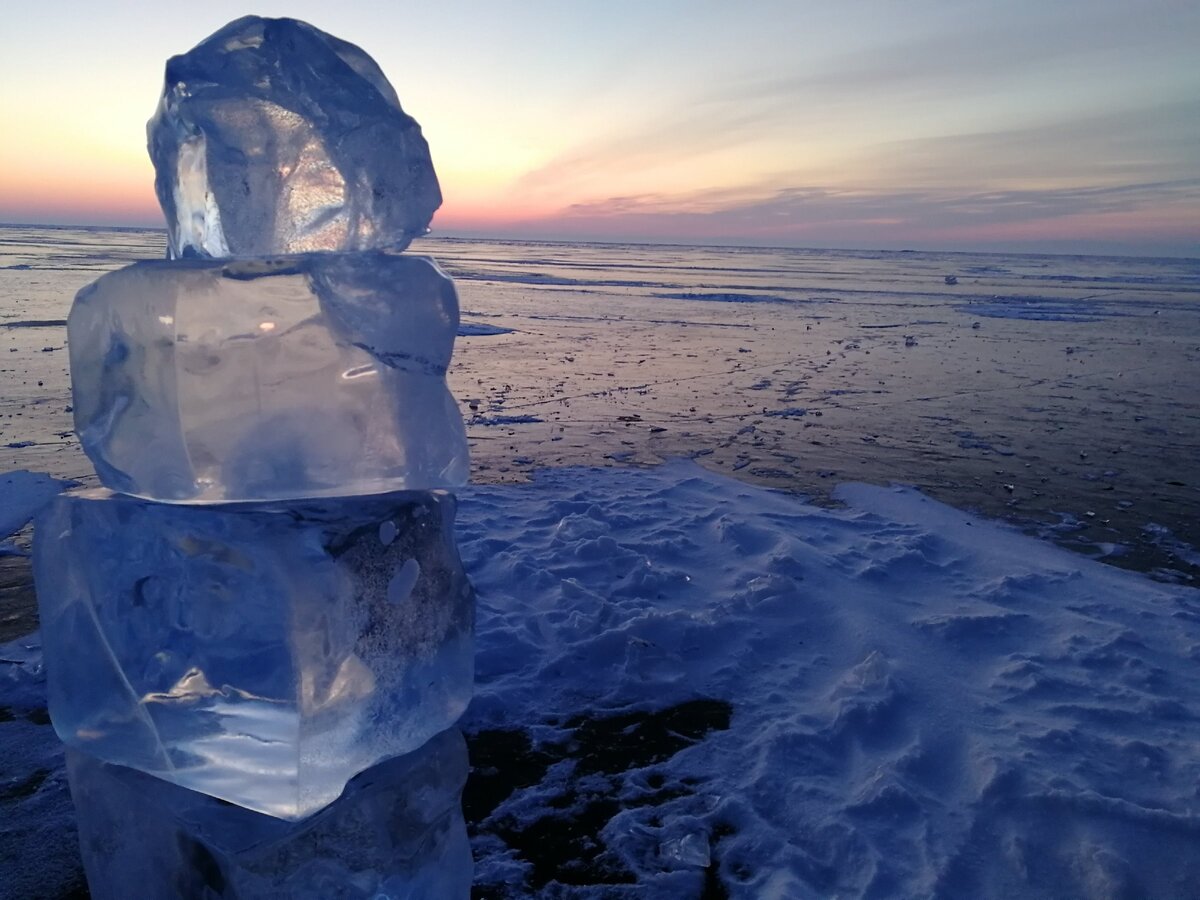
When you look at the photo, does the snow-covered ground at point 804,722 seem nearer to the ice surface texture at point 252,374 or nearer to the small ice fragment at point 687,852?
the small ice fragment at point 687,852

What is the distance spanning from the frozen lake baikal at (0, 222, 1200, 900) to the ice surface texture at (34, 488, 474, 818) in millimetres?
864

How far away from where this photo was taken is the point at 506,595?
3965 mm

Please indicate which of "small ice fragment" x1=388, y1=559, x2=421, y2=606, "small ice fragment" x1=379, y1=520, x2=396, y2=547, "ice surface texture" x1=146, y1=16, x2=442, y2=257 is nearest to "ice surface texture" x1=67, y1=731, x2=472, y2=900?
"small ice fragment" x1=388, y1=559, x2=421, y2=606

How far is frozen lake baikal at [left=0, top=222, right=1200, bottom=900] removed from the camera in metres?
2.31

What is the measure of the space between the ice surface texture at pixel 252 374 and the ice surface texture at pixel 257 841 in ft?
2.36

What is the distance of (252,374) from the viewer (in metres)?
1.62

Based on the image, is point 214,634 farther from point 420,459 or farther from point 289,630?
point 420,459

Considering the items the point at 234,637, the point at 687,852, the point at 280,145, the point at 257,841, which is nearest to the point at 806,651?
the point at 687,852

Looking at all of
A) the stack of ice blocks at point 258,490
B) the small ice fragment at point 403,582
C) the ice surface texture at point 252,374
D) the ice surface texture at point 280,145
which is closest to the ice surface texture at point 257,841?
the stack of ice blocks at point 258,490

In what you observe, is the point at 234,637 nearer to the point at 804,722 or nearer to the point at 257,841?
the point at 257,841

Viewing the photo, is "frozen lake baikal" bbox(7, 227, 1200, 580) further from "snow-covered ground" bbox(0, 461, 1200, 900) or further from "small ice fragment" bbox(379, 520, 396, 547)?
"small ice fragment" bbox(379, 520, 396, 547)

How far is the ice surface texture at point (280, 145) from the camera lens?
1.66 meters

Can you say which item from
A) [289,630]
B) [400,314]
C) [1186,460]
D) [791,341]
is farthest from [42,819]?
[791,341]

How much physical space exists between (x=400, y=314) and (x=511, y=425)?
563 centimetres
